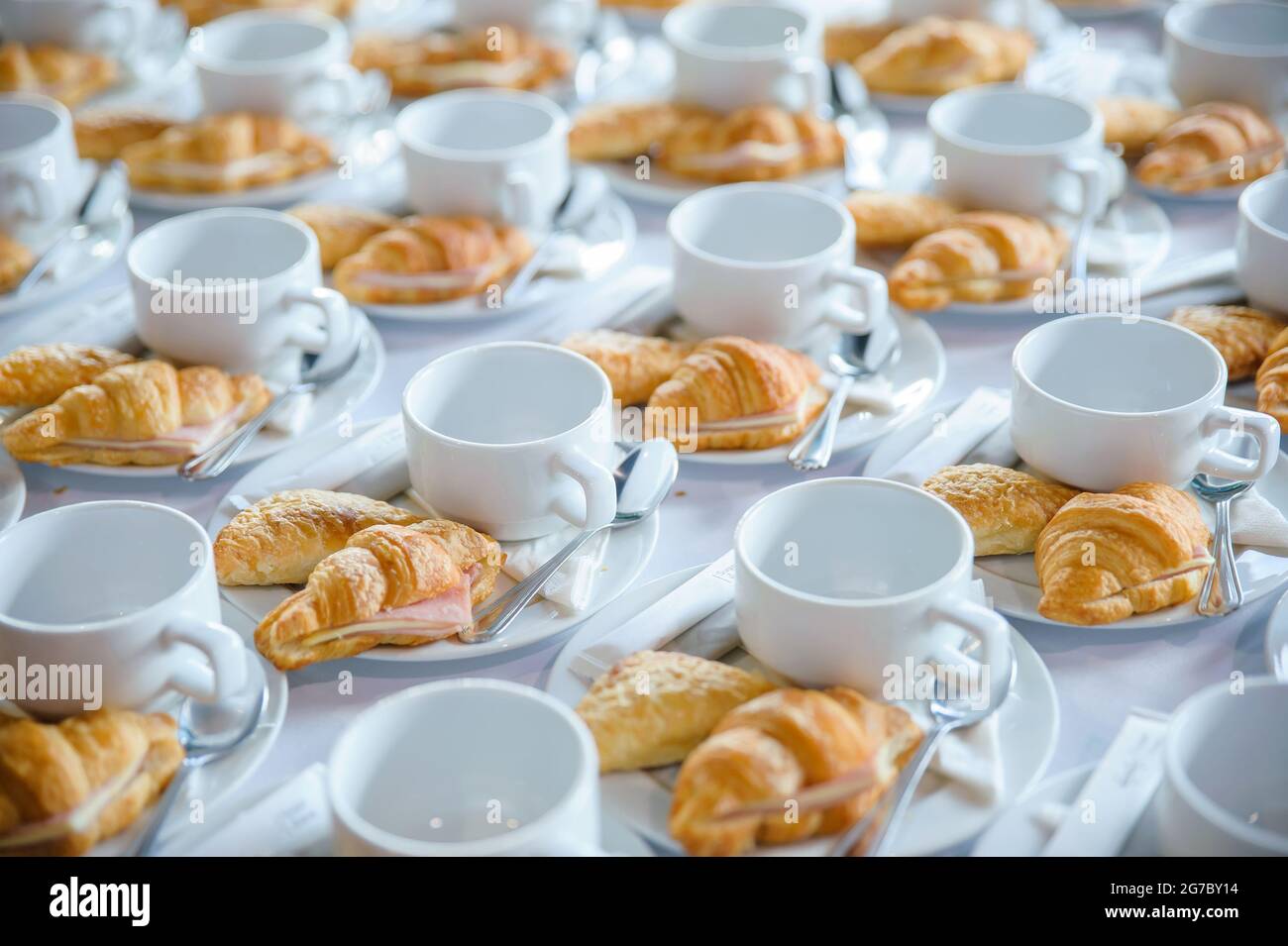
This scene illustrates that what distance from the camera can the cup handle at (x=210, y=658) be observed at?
100cm

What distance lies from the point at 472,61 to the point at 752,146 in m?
0.51

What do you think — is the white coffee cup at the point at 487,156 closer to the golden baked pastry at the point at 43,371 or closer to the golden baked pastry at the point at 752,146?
the golden baked pastry at the point at 752,146

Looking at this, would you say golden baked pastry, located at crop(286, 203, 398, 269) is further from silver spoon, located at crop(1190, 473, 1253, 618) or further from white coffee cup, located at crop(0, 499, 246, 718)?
silver spoon, located at crop(1190, 473, 1253, 618)

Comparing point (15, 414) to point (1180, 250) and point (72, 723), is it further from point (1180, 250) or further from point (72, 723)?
point (1180, 250)

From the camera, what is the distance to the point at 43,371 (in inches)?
55.4

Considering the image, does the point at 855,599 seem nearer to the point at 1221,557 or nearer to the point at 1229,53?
the point at 1221,557

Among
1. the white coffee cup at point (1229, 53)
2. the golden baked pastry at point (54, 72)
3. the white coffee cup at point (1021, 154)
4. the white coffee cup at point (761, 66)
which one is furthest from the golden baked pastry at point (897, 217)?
the golden baked pastry at point (54, 72)

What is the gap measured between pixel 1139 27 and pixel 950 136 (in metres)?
0.77

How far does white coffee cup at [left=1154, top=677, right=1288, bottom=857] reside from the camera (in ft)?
2.89

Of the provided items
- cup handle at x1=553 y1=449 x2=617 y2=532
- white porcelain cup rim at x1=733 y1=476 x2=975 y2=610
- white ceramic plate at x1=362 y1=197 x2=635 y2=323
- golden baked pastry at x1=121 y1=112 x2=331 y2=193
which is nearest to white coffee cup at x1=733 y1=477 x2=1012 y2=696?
white porcelain cup rim at x1=733 y1=476 x2=975 y2=610

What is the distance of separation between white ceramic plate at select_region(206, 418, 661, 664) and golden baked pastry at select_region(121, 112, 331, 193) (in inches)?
26.0

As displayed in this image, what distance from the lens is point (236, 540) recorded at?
1168 millimetres

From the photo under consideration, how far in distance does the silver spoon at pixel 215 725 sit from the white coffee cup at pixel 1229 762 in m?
0.64

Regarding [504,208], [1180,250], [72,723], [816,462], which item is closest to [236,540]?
[72,723]
